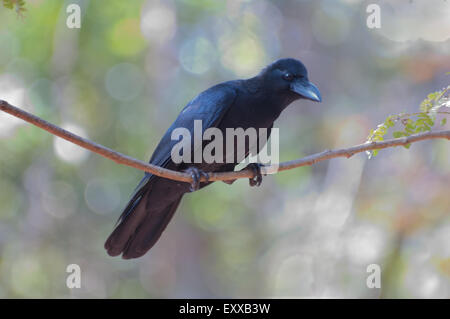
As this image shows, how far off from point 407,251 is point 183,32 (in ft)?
20.7

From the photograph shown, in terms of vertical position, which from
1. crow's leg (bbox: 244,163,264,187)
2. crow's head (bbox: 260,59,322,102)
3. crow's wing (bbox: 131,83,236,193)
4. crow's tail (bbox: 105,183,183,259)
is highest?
crow's head (bbox: 260,59,322,102)

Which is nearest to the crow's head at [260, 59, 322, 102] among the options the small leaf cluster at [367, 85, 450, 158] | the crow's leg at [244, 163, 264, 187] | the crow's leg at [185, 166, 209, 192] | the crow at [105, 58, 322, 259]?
the crow at [105, 58, 322, 259]

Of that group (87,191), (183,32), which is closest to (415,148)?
(183,32)

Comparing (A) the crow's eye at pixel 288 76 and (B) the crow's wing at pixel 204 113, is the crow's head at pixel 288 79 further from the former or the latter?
(B) the crow's wing at pixel 204 113

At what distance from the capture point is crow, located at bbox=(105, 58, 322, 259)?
4.71 metres

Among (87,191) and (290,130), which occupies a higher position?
(290,130)

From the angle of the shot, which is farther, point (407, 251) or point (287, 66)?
point (407, 251)

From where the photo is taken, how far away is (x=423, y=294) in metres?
7.18

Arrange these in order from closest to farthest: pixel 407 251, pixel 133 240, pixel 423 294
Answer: pixel 133 240, pixel 423 294, pixel 407 251

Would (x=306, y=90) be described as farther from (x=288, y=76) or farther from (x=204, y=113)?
(x=204, y=113)

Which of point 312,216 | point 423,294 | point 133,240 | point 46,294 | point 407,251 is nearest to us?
point 133,240

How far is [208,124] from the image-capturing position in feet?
15.4

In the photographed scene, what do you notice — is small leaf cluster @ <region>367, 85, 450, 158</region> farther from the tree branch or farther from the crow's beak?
the crow's beak

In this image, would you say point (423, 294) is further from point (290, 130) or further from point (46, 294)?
point (46, 294)
